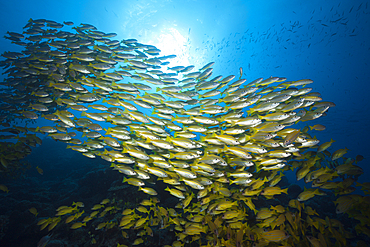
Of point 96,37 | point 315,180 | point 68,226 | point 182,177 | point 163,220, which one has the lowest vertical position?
point 68,226

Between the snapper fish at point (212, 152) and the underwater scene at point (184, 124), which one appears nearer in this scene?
the snapper fish at point (212, 152)

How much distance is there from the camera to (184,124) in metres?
5.31

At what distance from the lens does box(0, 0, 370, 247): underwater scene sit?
4074mm

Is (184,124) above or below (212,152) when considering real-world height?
above

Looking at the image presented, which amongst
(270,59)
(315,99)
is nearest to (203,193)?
(315,99)

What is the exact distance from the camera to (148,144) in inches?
194

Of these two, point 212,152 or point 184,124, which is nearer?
point 212,152

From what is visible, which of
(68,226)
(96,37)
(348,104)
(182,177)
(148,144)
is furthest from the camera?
(348,104)

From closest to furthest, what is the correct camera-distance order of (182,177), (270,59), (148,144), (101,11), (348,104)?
1. (182,177)
2. (148,144)
3. (101,11)
4. (270,59)
5. (348,104)

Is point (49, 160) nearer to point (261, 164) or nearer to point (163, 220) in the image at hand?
point (163, 220)

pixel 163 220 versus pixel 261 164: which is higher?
pixel 261 164

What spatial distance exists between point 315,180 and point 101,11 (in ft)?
82.3

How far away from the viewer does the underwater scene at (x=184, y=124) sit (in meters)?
4.07

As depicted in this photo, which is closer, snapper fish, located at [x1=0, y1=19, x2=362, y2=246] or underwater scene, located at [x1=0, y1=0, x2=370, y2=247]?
snapper fish, located at [x1=0, y1=19, x2=362, y2=246]
